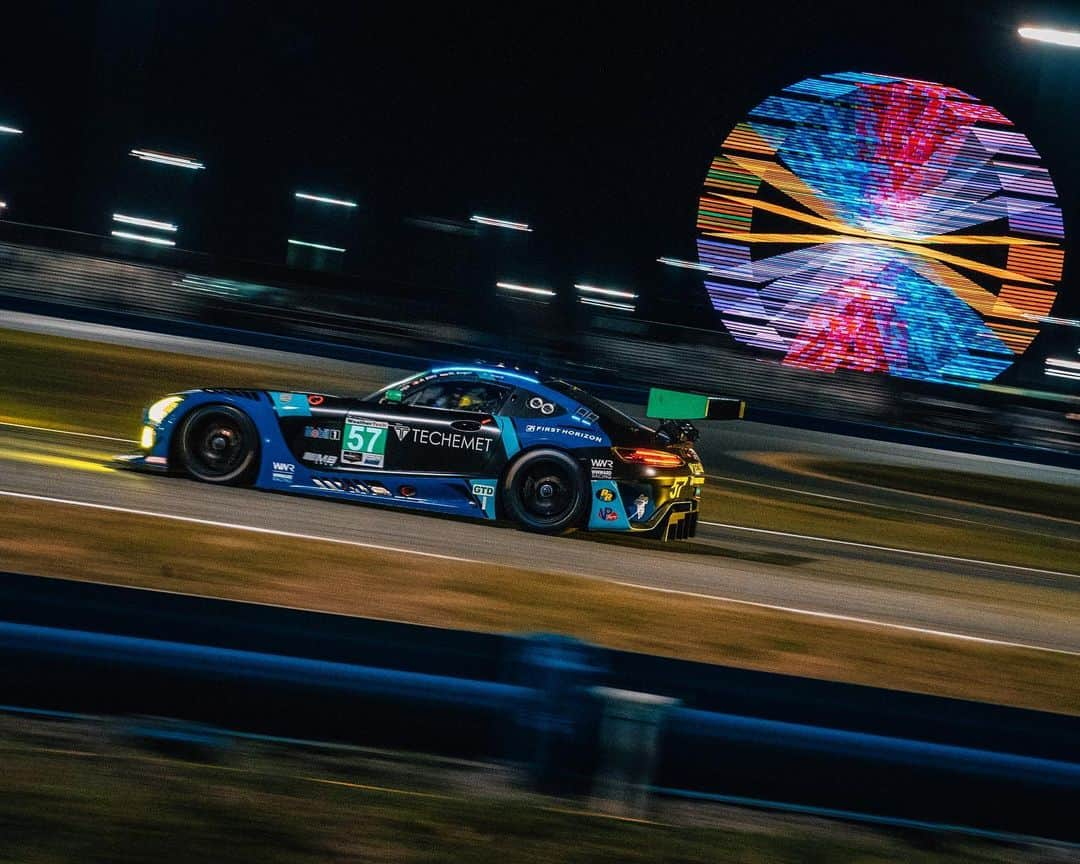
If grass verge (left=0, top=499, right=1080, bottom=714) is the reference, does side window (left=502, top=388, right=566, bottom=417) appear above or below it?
above

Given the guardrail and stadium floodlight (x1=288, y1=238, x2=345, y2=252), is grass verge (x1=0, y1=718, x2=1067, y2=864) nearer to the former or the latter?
the guardrail

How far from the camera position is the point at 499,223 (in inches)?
1871

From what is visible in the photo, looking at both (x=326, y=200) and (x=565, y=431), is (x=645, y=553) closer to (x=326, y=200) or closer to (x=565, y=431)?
(x=565, y=431)

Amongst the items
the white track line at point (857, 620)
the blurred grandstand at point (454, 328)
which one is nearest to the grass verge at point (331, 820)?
the white track line at point (857, 620)

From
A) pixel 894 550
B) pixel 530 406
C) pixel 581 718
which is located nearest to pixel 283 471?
pixel 530 406

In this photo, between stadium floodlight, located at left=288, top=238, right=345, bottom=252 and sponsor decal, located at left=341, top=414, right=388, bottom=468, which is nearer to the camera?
sponsor decal, located at left=341, top=414, right=388, bottom=468

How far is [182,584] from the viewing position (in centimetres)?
701

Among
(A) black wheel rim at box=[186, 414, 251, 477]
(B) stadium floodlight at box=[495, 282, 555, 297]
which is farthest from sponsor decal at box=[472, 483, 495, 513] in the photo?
(B) stadium floodlight at box=[495, 282, 555, 297]

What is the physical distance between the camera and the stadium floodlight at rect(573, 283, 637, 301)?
51.3 metres

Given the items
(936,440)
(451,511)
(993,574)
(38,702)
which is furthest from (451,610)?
(936,440)

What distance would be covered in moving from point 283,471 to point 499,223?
126 feet

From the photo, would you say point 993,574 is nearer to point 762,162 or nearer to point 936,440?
point 936,440

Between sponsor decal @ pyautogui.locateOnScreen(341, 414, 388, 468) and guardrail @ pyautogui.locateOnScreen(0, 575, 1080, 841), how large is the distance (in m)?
5.72

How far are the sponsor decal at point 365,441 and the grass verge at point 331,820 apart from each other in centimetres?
557
